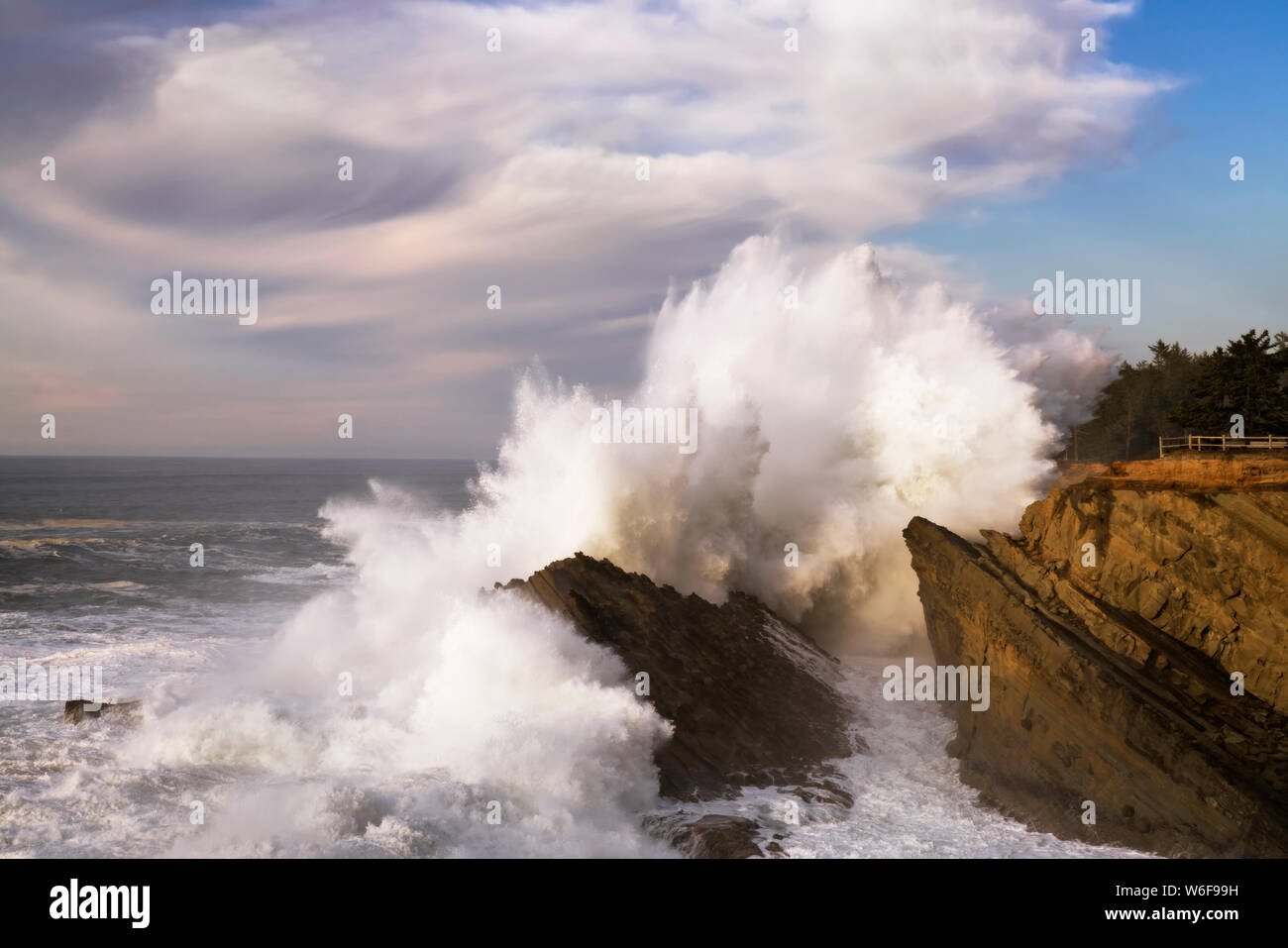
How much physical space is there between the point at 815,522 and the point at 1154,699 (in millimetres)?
11533

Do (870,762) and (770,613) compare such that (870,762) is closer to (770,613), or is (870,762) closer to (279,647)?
(770,613)

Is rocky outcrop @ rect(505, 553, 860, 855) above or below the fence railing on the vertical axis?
below

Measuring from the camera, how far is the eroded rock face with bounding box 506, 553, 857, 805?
16500 mm

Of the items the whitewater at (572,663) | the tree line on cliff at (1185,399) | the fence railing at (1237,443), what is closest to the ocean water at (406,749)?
the whitewater at (572,663)

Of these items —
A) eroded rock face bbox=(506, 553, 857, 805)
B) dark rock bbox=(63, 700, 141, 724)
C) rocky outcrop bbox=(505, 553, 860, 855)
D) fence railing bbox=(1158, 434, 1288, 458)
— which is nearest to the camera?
rocky outcrop bbox=(505, 553, 860, 855)

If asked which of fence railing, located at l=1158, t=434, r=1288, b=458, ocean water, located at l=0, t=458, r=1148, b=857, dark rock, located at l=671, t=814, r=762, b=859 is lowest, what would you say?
dark rock, located at l=671, t=814, r=762, b=859

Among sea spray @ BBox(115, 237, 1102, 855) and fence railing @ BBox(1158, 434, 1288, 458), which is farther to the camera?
fence railing @ BBox(1158, 434, 1288, 458)

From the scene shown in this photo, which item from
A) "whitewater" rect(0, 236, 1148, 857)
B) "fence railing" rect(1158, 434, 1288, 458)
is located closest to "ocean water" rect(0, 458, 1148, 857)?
"whitewater" rect(0, 236, 1148, 857)

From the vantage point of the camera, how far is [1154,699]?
642 inches

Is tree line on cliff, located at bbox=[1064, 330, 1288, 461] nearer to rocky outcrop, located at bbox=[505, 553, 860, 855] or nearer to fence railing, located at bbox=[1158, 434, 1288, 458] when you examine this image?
fence railing, located at bbox=[1158, 434, 1288, 458]

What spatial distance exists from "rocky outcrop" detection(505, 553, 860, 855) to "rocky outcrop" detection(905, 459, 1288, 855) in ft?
9.81

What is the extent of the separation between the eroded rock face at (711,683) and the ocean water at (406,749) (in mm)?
518

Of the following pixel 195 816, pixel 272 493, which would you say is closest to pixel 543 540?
pixel 195 816

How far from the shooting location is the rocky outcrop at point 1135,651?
14.8 meters
